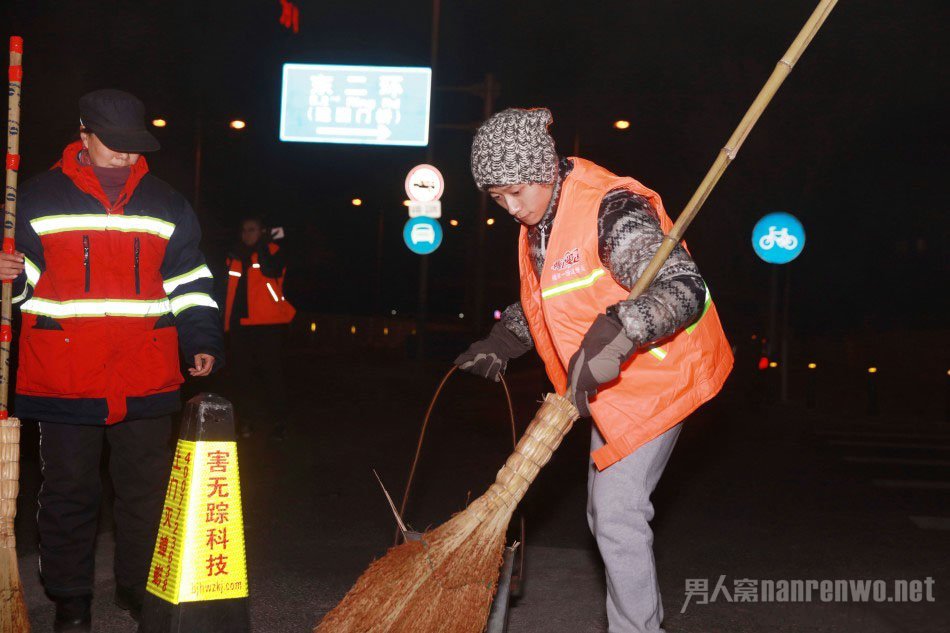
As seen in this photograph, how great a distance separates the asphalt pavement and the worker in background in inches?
21.8

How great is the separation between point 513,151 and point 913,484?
20.7 ft

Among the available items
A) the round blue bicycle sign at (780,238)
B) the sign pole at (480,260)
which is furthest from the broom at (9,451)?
the sign pole at (480,260)

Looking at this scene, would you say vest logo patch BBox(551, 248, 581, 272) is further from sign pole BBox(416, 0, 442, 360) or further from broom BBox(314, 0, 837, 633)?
sign pole BBox(416, 0, 442, 360)

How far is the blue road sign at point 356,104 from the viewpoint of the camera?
1839 centimetres

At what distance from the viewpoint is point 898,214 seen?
36219 mm

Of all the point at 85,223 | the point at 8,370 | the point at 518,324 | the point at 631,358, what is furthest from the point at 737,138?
the point at 8,370

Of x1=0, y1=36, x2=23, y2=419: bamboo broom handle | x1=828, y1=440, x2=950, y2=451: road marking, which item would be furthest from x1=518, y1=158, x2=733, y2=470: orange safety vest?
x1=828, y1=440, x2=950, y2=451: road marking

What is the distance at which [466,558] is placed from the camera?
296 cm

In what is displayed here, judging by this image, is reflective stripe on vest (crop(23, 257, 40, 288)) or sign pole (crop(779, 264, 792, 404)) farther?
sign pole (crop(779, 264, 792, 404))

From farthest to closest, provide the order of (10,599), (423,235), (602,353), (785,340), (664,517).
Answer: (423,235)
(785,340)
(664,517)
(10,599)
(602,353)

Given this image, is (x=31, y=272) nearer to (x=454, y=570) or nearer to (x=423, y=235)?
(x=454, y=570)

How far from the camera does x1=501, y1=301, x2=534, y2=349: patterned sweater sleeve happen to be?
3.85m

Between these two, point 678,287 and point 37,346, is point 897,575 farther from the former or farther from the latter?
point 37,346

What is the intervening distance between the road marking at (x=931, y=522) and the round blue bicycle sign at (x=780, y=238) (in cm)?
707
